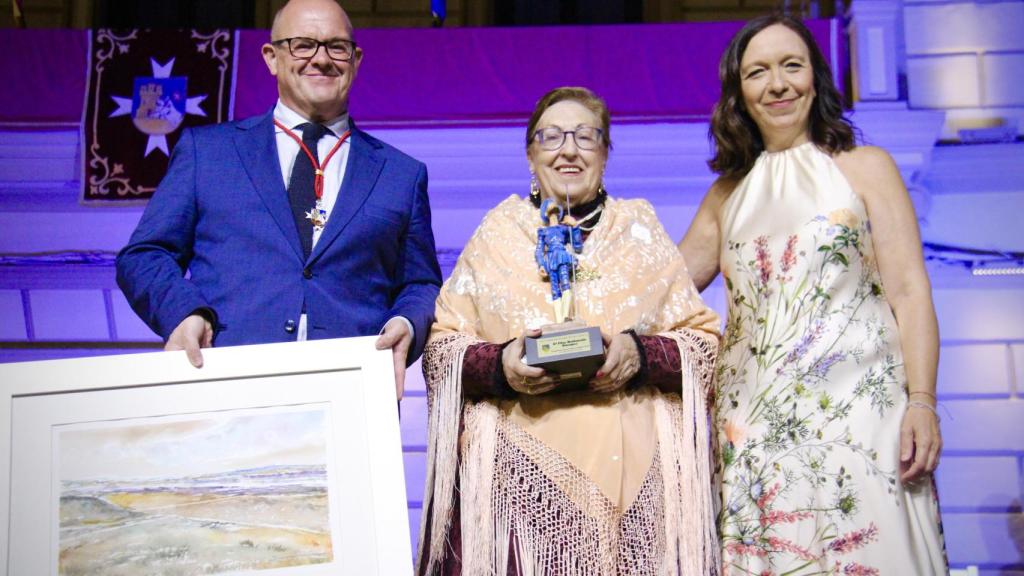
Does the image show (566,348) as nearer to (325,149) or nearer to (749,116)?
(325,149)

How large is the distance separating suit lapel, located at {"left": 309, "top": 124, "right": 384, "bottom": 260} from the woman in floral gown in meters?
0.83

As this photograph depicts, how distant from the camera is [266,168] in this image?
7.19 feet

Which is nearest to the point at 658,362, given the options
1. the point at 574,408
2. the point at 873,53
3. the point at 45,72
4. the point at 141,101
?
the point at 574,408

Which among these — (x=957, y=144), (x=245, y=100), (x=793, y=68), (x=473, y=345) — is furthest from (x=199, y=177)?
(x=957, y=144)

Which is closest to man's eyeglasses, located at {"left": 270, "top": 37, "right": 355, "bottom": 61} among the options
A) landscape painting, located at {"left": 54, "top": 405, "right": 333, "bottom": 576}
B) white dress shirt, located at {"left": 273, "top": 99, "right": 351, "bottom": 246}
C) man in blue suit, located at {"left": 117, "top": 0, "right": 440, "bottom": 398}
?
man in blue suit, located at {"left": 117, "top": 0, "right": 440, "bottom": 398}

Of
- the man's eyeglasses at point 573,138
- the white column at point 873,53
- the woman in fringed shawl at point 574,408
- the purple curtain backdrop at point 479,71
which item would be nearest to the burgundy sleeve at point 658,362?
the woman in fringed shawl at point 574,408

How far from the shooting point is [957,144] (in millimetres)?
4105

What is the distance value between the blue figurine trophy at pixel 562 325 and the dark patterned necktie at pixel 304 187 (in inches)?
→ 19.1

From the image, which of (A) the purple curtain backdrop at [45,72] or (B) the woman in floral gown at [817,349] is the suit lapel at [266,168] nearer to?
(B) the woman in floral gown at [817,349]

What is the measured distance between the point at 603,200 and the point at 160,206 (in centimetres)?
94

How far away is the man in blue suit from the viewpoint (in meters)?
2.07

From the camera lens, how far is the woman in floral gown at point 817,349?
2.04m

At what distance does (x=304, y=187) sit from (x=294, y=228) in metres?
0.11

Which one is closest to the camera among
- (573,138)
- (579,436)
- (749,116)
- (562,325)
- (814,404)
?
(562,325)
